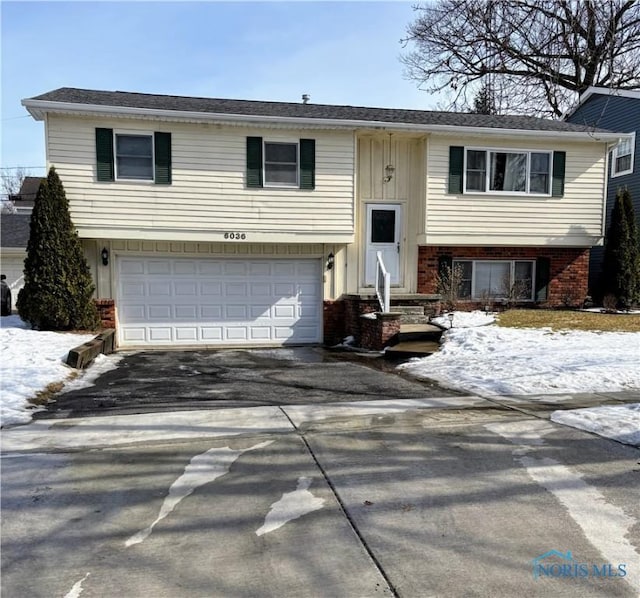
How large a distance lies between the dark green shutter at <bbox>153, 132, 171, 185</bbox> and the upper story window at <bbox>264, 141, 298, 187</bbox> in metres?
2.19

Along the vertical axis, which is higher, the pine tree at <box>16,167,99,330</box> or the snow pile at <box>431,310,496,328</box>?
the pine tree at <box>16,167,99,330</box>

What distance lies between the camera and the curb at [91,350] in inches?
311

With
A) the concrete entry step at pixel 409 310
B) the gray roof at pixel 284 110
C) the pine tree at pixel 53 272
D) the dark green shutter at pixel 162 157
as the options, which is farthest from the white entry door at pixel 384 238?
the pine tree at pixel 53 272

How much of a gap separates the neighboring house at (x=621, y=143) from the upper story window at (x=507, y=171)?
4062mm

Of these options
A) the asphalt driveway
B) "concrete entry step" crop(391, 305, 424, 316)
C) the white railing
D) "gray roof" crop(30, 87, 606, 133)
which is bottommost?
the asphalt driveway

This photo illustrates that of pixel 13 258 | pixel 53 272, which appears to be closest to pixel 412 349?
pixel 53 272

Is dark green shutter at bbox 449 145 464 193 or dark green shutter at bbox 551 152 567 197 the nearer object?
dark green shutter at bbox 449 145 464 193

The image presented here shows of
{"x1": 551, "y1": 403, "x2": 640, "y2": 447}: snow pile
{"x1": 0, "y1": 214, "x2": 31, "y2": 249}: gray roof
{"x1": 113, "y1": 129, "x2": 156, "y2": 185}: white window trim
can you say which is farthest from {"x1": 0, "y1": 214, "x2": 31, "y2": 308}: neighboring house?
{"x1": 551, "y1": 403, "x2": 640, "y2": 447}: snow pile

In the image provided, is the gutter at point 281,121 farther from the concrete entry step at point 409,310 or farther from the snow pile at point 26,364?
the snow pile at point 26,364

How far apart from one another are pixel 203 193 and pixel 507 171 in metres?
7.62

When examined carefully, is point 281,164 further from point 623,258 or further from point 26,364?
point 623,258

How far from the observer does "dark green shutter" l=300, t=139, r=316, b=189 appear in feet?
39.5

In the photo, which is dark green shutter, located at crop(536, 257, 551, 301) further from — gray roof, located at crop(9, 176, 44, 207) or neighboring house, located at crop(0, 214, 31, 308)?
gray roof, located at crop(9, 176, 44, 207)

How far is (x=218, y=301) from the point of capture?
12375mm
